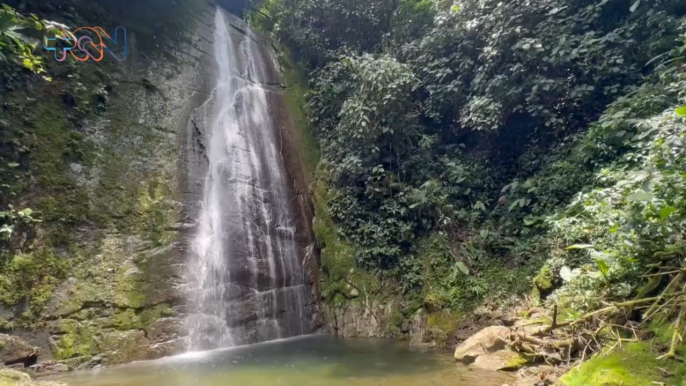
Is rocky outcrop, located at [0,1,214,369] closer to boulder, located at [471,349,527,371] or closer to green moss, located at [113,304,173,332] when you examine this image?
green moss, located at [113,304,173,332]

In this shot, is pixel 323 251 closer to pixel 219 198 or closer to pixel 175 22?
pixel 219 198

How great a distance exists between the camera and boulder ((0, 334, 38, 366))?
5.64 m

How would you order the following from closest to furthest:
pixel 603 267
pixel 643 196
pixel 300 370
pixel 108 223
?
1. pixel 643 196
2. pixel 603 267
3. pixel 300 370
4. pixel 108 223

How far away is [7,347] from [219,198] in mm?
4637

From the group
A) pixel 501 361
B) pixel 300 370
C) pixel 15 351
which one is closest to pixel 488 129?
pixel 501 361

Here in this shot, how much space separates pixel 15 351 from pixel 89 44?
6545 millimetres

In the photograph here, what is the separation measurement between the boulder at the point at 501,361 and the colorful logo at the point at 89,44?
30.3 feet

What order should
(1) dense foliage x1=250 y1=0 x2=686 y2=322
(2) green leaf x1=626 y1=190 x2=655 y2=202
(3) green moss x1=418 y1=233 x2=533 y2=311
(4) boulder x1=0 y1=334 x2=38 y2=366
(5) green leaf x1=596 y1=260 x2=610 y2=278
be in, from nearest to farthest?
(2) green leaf x1=626 y1=190 x2=655 y2=202 < (5) green leaf x1=596 y1=260 x2=610 y2=278 < (4) boulder x1=0 y1=334 x2=38 y2=366 < (1) dense foliage x1=250 y1=0 x2=686 y2=322 < (3) green moss x1=418 y1=233 x2=533 y2=311

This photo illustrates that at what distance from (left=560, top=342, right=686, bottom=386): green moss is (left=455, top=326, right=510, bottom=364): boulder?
1824 millimetres

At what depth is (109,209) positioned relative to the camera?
7.72 meters

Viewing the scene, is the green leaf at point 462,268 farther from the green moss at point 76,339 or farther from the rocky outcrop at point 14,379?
the rocky outcrop at point 14,379

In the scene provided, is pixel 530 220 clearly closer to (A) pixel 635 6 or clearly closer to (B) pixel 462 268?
(B) pixel 462 268

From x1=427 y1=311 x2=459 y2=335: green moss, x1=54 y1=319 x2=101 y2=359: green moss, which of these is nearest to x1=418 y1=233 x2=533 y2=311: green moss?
x1=427 y1=311 x2=459 y2=335: green moss

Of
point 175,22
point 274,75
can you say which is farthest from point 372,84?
point 175,22
